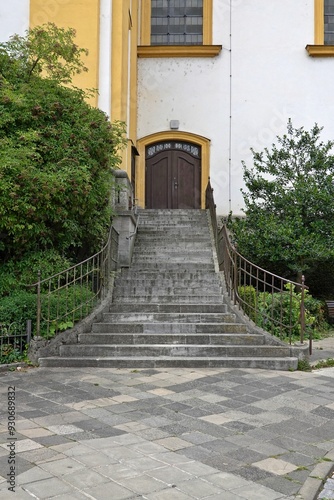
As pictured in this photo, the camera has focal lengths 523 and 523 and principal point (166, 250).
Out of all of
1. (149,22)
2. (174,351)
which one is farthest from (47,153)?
(149,22)

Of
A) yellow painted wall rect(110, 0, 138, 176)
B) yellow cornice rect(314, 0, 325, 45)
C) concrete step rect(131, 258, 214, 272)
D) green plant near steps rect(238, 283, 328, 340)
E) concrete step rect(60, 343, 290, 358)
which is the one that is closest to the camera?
concrete step rect(60, 343, 290, 358)

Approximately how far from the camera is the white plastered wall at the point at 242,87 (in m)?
15.3

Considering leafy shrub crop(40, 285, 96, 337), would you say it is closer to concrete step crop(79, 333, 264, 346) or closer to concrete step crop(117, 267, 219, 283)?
concrete step crop(79, 333, 264, 346)

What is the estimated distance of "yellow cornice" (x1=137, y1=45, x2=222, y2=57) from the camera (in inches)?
601

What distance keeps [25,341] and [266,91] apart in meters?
11.3

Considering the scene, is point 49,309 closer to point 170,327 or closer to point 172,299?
point 170,327

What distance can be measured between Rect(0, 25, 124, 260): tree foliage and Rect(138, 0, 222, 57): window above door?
7854 mm

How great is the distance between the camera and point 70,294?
763cm

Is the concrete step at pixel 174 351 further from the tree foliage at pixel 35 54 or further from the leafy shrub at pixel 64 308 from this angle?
the tree foliage at pixel 35 54

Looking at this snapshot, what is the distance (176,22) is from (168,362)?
12.5 meters

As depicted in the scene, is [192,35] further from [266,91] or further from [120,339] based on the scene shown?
[120,339]

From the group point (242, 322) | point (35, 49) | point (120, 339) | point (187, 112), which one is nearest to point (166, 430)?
point (120, 339)

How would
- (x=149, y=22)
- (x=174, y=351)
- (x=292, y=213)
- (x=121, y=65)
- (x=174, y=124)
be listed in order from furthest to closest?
1. (x=149, y=22)
2. (x=174, y=124)
3. (x=121, y=65)
4. (x=292, y=213)
5. (x=174, y=351)

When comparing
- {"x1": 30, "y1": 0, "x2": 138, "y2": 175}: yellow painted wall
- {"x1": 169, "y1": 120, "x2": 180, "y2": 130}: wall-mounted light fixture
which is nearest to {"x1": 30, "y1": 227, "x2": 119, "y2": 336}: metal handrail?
{"x1": 30, "y1": 0, "x2": 138, "y2": 175}: yellow painted wall
